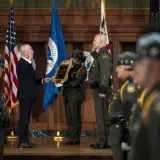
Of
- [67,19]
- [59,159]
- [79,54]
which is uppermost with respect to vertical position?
[67,19]

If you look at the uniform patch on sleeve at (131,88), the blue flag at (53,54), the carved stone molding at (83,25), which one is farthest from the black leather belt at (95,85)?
the uniform patch on sleeve at (131,88)

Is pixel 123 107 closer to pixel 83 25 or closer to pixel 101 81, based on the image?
pixel 101 81

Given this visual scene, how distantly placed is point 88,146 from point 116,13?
2900 mm

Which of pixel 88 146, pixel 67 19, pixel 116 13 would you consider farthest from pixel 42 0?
pixel 88 146

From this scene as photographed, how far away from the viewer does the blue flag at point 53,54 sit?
10.6 meters

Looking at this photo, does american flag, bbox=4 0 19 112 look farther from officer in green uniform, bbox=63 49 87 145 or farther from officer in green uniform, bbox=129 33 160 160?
officer in green uniform, bbox=129 33 160 160

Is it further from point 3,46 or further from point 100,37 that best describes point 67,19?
point 100,37

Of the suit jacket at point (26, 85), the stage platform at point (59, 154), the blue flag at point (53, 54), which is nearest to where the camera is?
the stage platform at point (59, 154)

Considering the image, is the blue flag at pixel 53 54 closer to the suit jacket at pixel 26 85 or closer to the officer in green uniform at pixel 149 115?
the suit jacket at pixel 26 85

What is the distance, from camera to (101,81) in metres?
9.16

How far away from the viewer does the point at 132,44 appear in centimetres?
1142

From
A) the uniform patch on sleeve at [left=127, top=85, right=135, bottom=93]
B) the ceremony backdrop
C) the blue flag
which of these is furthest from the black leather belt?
the uniform patch on sleeve at [left=127, top=85, right=135, bottom=93]

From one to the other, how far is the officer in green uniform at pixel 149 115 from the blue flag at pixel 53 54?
759cm

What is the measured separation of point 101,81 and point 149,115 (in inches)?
245
